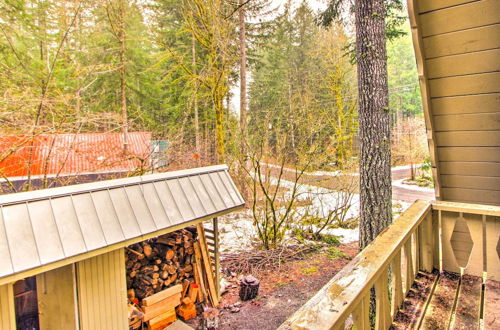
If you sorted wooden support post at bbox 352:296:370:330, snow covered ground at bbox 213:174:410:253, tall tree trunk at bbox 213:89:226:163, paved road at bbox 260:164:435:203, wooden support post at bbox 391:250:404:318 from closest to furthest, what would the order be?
wooden support post at bbox 352:296:370:330, wooden support post at bbox 391:250:404:318, snow covered ground at bbox 213:174:410:253, tall tree trunk at bbox 213:89:226:163, paved road at bbox 260:164:435:203

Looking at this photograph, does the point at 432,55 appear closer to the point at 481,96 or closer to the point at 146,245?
the point at 481,96

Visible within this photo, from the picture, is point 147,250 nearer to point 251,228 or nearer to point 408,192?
point 251,228

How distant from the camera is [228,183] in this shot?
197 inches

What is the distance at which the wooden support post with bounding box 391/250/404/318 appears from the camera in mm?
1733

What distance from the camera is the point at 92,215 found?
309 centimetres

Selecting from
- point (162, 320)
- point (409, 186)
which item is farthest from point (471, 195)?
point (409, 186)

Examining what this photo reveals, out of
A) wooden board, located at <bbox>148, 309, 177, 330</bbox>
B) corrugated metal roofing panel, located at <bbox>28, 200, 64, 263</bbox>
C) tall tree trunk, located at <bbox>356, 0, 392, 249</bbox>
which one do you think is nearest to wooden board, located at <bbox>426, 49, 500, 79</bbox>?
tall tree trunk, located at <bbox>356, 0, 392, 249</bbox>

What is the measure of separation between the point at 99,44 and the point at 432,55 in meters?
12.5

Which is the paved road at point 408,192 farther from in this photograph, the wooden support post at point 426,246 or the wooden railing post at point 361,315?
the wooden railing post at point 361,315

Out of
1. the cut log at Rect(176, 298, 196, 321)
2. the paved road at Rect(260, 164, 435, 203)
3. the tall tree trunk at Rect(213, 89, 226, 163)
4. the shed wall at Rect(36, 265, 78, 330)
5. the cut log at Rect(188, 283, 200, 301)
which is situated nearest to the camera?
the shed wall at Rect(36, 265, 78, 330)

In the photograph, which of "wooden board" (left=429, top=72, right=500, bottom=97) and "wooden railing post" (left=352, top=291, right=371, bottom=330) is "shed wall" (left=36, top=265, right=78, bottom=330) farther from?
"wooden board" (left=429, top=72, right=500, bottom=97)

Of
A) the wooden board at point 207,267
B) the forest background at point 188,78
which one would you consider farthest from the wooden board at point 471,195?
the wooden board at point 207,267

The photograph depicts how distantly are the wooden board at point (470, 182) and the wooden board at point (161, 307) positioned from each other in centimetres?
412

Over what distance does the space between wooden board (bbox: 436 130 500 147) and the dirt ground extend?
3.48m
